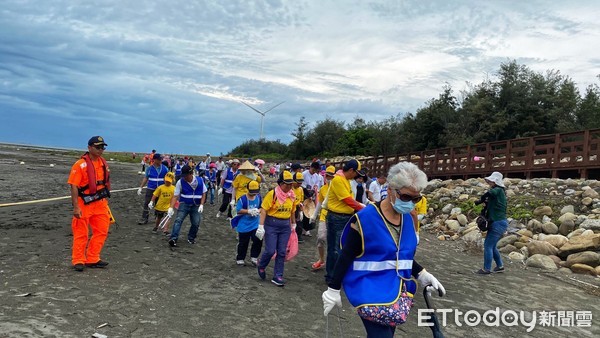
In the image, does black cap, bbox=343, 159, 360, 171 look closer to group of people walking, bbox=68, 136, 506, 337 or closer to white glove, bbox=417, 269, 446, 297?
group of people walking, bbox=68, 136, 506, 337

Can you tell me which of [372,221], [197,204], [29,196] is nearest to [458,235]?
[197,204]

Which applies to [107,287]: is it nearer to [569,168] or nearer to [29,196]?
[29,196]

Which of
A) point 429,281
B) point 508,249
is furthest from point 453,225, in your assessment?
point 429,281

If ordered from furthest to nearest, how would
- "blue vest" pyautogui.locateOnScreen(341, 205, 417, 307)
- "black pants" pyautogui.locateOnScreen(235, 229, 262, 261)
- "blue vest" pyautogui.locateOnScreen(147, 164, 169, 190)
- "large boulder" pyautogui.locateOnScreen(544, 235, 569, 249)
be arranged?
"large boulder" pyautogui.locateOnScreen(544, 235, 569, 249) < "blue vest" pyautogui.locateOnScreen(147, 164, 169, 190) < "black pants" pyautogui.locateOnScreen(235, 229, 262, 261) < "blue vest" pyautogui.locateOnScreen(341, 205, 417, 307)

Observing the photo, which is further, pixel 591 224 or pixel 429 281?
pixel 591 224

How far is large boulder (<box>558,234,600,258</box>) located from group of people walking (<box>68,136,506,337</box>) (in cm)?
282

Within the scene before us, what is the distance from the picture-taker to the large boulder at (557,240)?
40.4ft

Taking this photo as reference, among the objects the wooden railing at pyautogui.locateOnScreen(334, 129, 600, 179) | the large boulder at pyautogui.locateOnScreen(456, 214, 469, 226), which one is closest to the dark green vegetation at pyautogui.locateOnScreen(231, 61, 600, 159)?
the wooden railing at pyautogui.locateOnScreen(334, 129, 600, 179)

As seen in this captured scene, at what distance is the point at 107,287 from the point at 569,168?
57.7ft

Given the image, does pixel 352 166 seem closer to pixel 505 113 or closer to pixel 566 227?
pixel 566 227

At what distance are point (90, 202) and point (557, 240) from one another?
1163 cm

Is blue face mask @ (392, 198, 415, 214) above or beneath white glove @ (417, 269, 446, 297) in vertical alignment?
above

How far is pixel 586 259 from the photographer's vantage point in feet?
36.0
